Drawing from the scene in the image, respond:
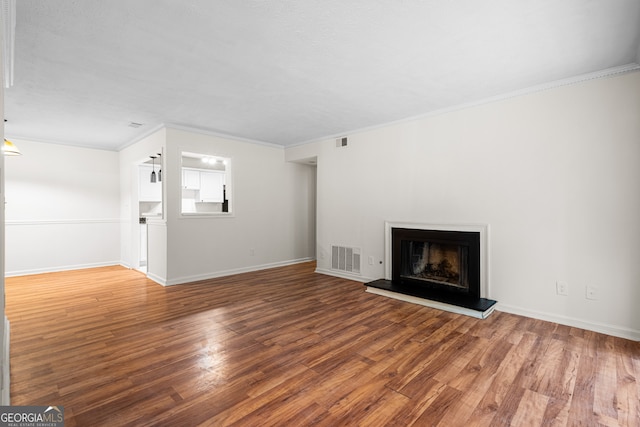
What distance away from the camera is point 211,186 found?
7762mm

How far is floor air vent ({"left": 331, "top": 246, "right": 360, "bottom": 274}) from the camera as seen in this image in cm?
516

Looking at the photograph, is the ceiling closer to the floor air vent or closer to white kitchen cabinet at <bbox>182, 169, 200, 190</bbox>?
the floor air vent

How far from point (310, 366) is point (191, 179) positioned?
6284 millimetres

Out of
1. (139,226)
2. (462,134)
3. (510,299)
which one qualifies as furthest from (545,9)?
(139,226)

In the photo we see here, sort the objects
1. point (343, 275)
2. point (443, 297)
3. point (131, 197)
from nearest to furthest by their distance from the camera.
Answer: point (443, 297) < point (343, 275) < point (131, 197)

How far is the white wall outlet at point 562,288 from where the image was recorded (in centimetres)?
316

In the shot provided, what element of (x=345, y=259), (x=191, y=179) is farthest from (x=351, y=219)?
(x=191, y=179)

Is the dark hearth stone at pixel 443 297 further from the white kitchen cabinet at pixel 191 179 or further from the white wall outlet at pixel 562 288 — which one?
the white kitchen cabinet at pixel 191 179

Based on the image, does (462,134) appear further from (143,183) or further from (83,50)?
(143,183)

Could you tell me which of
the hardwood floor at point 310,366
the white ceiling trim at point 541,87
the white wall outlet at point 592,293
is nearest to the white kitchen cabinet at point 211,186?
the hardwood floor at point 310,366

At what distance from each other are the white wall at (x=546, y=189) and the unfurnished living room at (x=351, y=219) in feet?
0.07

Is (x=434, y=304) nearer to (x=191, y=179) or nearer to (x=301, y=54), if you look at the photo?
(x=301, y=54)

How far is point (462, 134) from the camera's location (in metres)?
3.90

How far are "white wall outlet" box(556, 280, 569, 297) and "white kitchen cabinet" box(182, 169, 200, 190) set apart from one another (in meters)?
7.18
